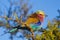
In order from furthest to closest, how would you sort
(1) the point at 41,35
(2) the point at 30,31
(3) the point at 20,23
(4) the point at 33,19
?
(4) the point at 33,19 < (1) the point at 41,35 < (2) the point at 30,31 < (3) the point at 20,23

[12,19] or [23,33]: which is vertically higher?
[12,19]

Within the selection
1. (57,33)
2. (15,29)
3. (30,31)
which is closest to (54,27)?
(57,33)

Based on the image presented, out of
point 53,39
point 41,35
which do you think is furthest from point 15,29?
point 53,39

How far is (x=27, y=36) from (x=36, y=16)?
455 millimetres

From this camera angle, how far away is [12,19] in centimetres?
230

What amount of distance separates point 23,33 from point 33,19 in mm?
341

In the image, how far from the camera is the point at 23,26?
2332 millimetres

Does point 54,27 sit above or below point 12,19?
below

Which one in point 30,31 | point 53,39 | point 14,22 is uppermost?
point 14,22

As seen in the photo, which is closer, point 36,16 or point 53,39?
point 53,39

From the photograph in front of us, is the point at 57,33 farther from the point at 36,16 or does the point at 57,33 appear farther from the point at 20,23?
the point at 20,23

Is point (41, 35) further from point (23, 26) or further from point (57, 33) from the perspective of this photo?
point (23, 26)

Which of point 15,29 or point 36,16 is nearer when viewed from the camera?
point 15,29

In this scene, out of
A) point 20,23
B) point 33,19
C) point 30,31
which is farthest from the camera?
point 33,19
